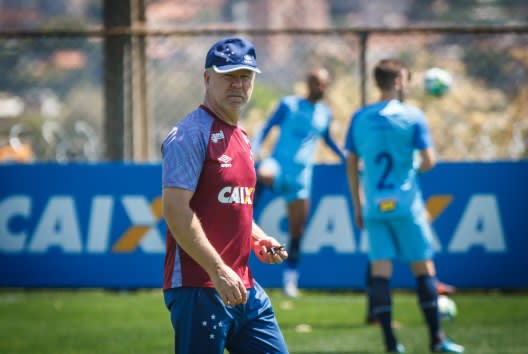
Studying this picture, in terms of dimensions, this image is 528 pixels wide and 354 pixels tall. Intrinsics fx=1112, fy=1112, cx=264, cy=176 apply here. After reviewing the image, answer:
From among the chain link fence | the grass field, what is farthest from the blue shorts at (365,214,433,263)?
the chain link fence

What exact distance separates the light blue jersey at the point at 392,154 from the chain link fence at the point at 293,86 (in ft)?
14.2

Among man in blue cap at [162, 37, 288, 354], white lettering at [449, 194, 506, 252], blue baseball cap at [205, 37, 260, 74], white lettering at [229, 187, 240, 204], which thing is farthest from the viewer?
white lettering at [449, 194, 506, 252]

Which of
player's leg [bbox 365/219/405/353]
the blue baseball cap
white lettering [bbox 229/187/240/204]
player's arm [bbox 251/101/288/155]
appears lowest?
player's leg [bbox 365/219/405/353]

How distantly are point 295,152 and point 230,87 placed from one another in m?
7.68

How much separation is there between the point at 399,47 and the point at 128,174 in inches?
406

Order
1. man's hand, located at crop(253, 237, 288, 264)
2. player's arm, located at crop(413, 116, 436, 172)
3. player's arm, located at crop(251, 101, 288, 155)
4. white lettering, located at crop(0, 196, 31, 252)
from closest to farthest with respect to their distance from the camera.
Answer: man's hand, located at crop(253, 237, 288, 264), player's arm, located at crop(413, 116, 436, 172), player's arm, located at crop(251, 101, 288, 155), white lettering, located at crop(0, 196, 31, 252)

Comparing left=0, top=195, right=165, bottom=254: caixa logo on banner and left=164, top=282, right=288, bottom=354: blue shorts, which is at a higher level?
left=164, top=282, right=288, bottom=354: blue shorts

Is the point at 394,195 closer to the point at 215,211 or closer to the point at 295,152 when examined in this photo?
the point at 215,211

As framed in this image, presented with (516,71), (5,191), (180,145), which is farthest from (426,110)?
(180,145)

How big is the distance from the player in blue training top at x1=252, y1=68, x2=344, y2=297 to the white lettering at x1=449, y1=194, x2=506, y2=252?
158 centimetres

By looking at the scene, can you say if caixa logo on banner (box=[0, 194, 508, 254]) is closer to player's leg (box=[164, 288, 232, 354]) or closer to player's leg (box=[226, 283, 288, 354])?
player's leg (box=[226, 283, 288, 354])

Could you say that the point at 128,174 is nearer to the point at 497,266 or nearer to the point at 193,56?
the point at 497,266

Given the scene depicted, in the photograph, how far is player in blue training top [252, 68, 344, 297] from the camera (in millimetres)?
12539

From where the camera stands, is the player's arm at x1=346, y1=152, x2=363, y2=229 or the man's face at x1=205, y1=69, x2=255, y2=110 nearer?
the man's face at x1=205, y1=69, x2=255, y2=110
